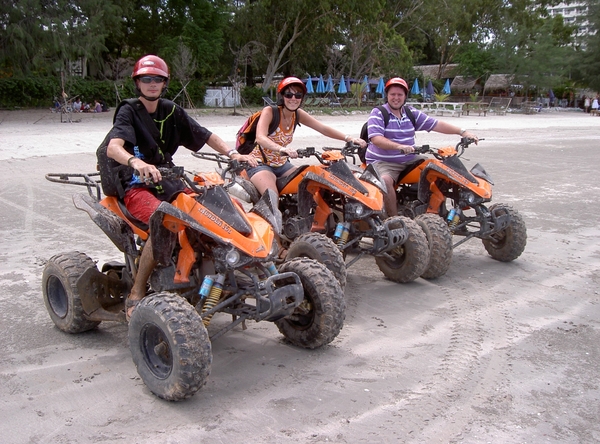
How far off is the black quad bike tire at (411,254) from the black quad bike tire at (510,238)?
1367 mm

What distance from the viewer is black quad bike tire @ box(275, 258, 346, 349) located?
442 cm

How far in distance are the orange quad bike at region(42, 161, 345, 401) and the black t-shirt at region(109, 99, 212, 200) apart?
35 cm

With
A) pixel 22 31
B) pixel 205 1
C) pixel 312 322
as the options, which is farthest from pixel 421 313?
pixel 205 1

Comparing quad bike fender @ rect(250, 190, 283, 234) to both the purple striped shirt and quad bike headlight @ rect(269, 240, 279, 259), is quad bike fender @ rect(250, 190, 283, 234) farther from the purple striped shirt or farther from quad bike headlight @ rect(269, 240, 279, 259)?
the purple striped shirt

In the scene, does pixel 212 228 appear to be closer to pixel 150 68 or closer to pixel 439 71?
pixel 150 68

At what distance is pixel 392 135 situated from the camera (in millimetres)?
7570

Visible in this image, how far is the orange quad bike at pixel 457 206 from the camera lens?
6.93 metres

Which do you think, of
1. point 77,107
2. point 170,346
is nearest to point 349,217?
point 170,346

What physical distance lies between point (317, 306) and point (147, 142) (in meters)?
1.79

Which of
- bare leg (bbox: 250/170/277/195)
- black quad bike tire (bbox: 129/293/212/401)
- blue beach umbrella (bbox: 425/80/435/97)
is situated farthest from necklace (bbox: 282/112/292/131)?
blue beach umbrella (bbox: 425/80/435/97)

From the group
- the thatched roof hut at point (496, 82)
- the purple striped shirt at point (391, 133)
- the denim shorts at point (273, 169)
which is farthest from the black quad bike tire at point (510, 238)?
the thatched roof hut at point (496, 82)

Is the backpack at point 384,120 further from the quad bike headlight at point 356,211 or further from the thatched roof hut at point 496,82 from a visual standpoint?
the thatched roof hut at point 496,82

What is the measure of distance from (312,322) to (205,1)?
1510 inches

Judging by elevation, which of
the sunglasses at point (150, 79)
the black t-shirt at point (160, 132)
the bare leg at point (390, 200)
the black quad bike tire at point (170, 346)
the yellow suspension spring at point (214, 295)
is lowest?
the black quad bike tire at point (170, 346)
